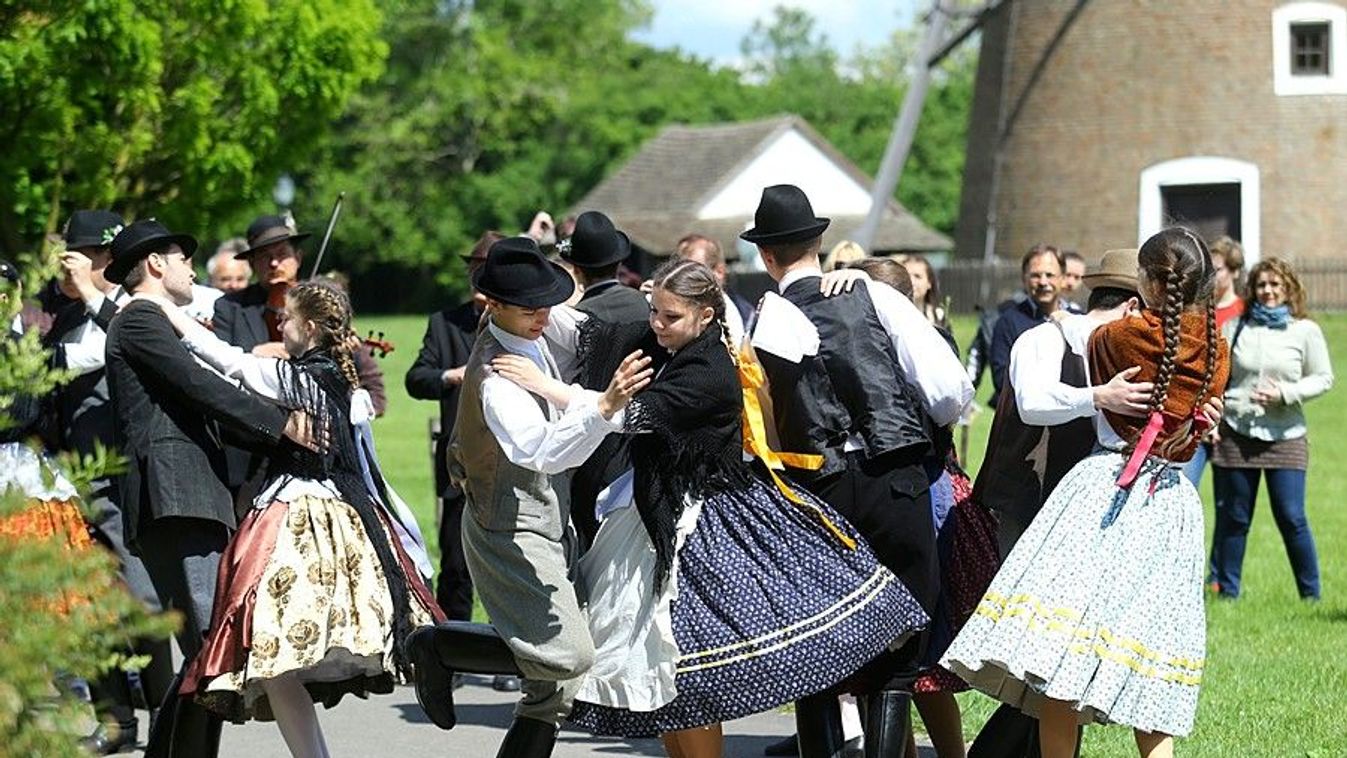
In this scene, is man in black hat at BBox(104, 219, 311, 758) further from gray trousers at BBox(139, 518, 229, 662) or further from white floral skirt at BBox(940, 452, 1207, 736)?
white floral skirt at BBox(940, 452, 1207, 736)

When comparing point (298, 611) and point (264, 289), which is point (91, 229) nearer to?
point (264, 289)

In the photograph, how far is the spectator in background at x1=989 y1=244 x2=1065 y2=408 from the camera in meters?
10.2

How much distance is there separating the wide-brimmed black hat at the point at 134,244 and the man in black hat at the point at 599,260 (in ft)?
4.77

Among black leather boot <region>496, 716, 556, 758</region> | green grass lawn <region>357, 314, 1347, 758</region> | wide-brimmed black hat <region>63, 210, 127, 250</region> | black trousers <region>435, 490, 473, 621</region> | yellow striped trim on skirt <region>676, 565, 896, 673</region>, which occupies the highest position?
wide-brimmed black hat <region>63, 210, 127, 250</region>

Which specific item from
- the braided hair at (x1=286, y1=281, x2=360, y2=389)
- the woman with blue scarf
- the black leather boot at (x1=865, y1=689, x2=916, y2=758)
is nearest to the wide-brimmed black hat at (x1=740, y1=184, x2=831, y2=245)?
the braided hair at (x1=286, y1=281, x2=360, y2=389)

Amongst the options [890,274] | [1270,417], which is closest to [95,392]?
[890,274]

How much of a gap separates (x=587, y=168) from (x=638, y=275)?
61.0 m

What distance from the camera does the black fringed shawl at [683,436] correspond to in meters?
5.71

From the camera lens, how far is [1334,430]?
880 inches

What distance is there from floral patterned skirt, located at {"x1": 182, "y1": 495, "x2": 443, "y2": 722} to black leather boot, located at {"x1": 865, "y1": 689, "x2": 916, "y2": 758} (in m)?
1.40

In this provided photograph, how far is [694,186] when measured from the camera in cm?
6009

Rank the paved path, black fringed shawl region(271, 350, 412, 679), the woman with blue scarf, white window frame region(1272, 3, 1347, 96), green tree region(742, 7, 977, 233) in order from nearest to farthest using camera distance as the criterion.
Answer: black fringed shawl region(271, 350, 412, 679)
the paved path
the woman with blue scarf
white window frame region(1272, 3, 1347, 96)
green tree region(742, 7, 977, 233)

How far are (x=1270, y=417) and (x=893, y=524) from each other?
214 inches

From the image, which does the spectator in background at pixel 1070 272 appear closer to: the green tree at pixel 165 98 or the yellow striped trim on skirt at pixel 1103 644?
the yellow striped trim on skirt at pixel 1103 644
